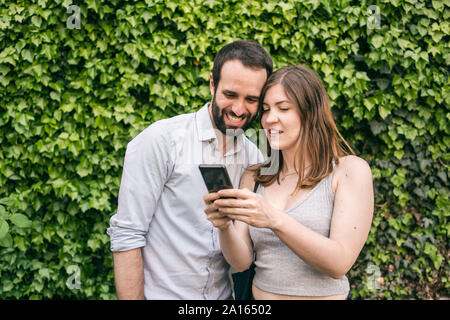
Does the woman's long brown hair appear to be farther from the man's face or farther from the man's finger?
the man's finger

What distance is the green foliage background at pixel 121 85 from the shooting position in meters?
3.26

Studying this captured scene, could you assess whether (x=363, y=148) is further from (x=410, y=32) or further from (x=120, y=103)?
(x=120, y=103)

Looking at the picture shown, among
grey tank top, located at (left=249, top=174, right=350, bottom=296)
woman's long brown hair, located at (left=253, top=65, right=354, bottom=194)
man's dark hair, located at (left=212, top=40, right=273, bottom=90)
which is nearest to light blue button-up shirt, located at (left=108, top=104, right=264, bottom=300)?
grey tank top, located at (left=249, top=174, right=350, bottom=296)

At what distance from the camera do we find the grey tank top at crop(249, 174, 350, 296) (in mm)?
1878

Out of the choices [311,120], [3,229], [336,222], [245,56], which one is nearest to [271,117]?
[311,120]

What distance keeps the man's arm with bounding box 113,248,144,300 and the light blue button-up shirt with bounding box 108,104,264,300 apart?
50 millimetres

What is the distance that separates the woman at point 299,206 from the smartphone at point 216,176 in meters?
0.04

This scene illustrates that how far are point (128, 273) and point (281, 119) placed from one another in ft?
4.08

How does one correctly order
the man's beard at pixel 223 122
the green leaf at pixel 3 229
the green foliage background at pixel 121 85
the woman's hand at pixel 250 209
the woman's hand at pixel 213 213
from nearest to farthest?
1. the woman's hand at pixel 250 209
2. the woman's hand at pixel 213 213
3. the green leaf at pixel 3 229
4. the man's beard at pixel 223 122
5. the green foliage background at pixel 121 85

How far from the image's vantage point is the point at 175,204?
218 centimetres

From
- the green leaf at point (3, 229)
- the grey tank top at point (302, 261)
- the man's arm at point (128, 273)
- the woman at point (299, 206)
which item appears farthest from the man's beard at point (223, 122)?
the green leaf at point (3, 229)

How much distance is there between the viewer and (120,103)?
3326mm

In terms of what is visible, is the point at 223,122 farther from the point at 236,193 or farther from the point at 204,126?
the point at 236,193

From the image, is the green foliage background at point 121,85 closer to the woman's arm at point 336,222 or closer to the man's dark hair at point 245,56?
the man's dark hair at point 245,56
